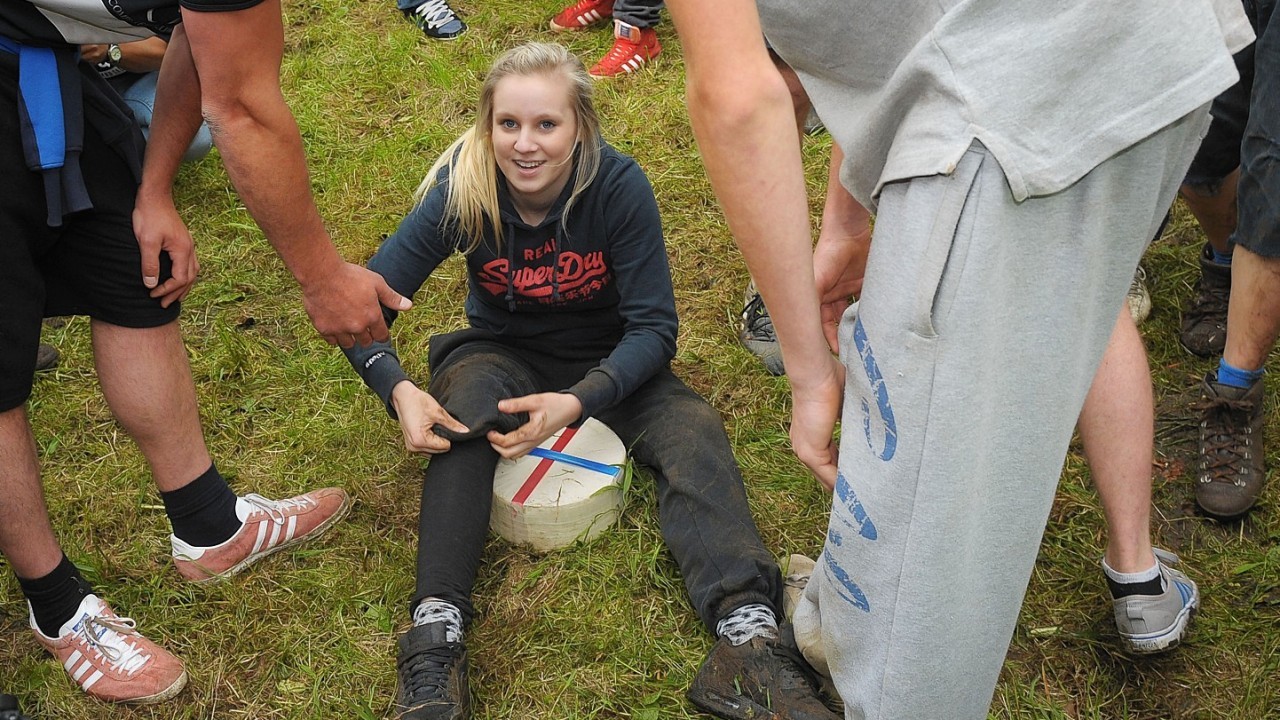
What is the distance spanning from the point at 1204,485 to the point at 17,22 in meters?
2.71

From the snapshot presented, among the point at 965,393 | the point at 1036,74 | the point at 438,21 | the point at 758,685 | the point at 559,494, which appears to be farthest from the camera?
the point at 438,21

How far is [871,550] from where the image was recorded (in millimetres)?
1565

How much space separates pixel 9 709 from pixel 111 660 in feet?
0.81

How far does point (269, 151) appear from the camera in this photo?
193 cm

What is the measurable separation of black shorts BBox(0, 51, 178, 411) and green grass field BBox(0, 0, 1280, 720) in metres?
0.67

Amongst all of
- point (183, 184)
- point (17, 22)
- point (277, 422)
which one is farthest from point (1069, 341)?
point (183, 184)

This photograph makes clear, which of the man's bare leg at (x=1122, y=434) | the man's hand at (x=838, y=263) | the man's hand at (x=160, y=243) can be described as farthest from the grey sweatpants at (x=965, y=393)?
the man's hand at (x=160, y=243)

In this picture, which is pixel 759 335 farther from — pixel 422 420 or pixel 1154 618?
pixel 1154 618

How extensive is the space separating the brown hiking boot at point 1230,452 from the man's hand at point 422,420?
1.77m

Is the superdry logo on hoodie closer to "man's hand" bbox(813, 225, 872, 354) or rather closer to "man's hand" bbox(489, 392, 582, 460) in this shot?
"man's hand" bbox(489, 392, 582, 460)

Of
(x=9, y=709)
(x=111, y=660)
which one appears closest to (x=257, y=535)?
(x=111, y=660)

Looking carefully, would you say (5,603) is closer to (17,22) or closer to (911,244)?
(17,22)

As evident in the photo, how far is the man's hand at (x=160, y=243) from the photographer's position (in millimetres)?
2232

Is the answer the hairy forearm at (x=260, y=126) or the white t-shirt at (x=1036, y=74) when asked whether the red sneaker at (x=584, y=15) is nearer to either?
the hairy forearm at (x=260, y=126)
